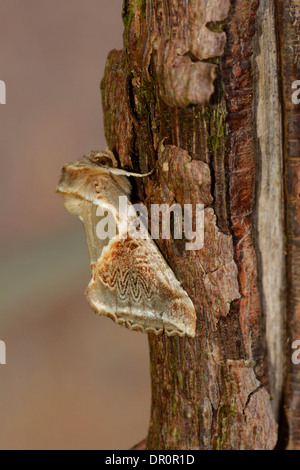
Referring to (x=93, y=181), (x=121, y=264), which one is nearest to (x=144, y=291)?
(x=121, y=264)

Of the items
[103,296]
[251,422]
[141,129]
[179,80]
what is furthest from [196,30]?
[251,422]

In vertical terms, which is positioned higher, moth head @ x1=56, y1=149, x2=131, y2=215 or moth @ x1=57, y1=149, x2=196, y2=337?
moth head @ x1=56, y1=149, x2=131, y2=215

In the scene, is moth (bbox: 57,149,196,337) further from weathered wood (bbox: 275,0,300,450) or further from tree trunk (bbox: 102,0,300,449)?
weathered wood (bbox: 275,0,300,450)

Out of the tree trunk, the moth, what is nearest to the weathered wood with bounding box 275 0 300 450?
the tree trunk

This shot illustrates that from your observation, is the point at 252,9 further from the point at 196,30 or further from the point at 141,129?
the point at 141,129

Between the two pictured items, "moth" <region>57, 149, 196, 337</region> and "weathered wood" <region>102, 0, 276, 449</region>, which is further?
"moth" <region>57, 149, 196, 337</region>

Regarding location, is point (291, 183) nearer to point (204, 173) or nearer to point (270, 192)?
point (270, 192)
